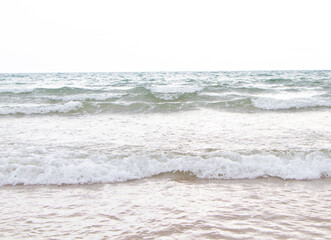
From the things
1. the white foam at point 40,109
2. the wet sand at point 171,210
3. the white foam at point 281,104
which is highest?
the white foam at point 281,104

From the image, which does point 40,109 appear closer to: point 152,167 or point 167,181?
point 152,167

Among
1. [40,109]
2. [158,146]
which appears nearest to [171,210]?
[158,146]

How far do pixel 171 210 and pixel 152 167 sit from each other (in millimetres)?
1399

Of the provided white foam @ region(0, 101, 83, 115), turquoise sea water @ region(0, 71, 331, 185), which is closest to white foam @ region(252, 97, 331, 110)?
turquoise sea water @ region(0, 71, 331, 185)

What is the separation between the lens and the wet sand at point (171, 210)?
8.50 ft

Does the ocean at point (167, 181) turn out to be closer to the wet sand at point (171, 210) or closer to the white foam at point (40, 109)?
the wet sand at point (171, 210)

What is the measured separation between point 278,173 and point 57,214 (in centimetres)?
307

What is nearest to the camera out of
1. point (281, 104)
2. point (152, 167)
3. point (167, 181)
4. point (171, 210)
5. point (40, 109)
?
point (171, 210)

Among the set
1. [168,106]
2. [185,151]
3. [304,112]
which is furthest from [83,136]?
[304,112]

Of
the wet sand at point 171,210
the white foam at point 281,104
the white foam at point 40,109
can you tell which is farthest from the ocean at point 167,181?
the white foam at point 281,104

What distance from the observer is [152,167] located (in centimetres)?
439

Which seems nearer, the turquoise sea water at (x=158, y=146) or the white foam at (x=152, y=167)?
the white foam at (x=152, y=167)

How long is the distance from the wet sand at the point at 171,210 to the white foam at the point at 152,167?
0.18 metres

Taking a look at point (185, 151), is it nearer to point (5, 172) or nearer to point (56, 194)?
point (56, 194)
